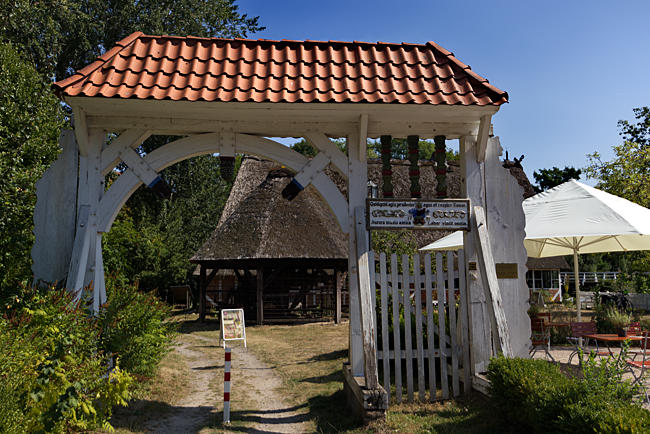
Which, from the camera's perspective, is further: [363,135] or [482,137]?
[482,137]

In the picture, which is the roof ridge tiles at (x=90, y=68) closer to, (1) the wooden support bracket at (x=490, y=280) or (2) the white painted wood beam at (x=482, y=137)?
(2) the white painted wood beam at (x=482, y=137)

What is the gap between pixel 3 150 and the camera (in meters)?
11.3

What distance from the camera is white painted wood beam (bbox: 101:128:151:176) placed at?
6211 millimetres

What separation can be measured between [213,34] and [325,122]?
21.1 metres

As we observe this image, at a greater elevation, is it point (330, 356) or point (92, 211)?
point (92, 211)

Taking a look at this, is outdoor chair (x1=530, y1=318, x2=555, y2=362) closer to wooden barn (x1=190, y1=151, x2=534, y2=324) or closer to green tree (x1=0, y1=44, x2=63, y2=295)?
wooden barn (x1=190, y1=151, x2=534, y2=324)

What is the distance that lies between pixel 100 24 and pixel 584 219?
22241 mm

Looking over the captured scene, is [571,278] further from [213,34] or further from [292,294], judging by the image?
[213,34]

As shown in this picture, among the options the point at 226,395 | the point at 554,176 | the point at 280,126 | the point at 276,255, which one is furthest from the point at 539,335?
the point at 554,176

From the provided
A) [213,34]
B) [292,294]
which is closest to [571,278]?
[292,294]

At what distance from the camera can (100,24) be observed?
915 inches

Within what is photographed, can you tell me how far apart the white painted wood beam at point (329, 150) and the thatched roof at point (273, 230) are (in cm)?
1009

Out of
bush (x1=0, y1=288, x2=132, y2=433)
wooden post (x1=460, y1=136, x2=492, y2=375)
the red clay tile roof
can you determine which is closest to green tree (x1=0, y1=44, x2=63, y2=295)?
bush (x1=0, y1=288, x2=132, y2=433)

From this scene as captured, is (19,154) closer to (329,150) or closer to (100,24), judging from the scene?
(329,150)
